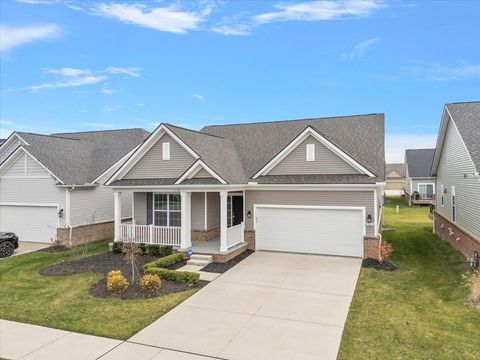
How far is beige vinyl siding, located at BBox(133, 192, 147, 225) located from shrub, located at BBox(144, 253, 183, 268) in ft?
15.5

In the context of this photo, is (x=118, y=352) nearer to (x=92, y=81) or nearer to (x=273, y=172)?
(x=273, y=172)

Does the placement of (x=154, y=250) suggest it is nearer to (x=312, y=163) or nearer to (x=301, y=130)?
(x=312, y=163)

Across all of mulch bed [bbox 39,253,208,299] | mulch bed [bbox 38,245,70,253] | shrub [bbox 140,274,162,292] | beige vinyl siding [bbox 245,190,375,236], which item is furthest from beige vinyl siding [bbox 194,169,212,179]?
mulch bed [bbox 38,245,70,253]

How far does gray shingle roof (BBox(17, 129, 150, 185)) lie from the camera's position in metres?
19.8

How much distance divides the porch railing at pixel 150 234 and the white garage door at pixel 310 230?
3.84 m

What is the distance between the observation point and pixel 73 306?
989 cm

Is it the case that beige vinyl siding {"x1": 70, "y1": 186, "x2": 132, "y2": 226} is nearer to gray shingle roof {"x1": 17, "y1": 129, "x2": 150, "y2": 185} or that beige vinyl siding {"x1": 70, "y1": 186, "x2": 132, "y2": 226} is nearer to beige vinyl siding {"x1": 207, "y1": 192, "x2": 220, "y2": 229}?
gray shingle roof {"x1": 17, "y1": 129, "x2": 150, "y2": 185}

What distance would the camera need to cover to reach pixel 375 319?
8789 mm

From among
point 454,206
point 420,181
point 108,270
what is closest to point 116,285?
point 108,270

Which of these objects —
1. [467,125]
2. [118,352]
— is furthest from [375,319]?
[467,125]

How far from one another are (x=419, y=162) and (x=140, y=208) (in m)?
40.1

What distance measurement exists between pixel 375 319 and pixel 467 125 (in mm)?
10886

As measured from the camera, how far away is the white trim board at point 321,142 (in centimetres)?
1545

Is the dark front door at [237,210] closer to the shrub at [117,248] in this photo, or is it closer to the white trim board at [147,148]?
the white trim board at [147,148]
